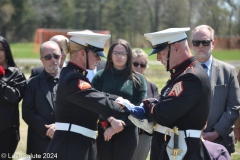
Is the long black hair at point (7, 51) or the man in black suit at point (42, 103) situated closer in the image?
the man in black suit at point (42, 103)

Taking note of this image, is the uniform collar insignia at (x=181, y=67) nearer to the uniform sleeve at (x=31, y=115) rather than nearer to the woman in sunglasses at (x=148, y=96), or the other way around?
the uniform sleeve at (x=31, y=115)

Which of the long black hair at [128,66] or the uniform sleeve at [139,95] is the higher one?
the long black hair at [128,66]

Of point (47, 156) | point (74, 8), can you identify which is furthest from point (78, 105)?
point (74, 8)

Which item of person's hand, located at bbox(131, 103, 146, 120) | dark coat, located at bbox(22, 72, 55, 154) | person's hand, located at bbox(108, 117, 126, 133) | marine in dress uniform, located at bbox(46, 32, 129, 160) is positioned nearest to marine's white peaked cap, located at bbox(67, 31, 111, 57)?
marine in dress uniform, located at bbox(46, 32, 129, 160)

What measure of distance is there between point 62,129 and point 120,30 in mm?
52304

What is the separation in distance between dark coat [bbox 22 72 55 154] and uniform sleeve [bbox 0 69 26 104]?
3.8 inches

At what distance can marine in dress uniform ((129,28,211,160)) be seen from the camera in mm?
3828

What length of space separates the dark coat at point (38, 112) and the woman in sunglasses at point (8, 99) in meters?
0.15

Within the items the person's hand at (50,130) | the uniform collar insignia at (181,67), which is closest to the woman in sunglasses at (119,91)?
the person's hand at (50,130)

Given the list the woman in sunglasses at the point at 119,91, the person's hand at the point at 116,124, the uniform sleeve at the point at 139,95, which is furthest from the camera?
the uniform sleeve at the point at 139,95

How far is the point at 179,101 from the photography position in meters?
3.81

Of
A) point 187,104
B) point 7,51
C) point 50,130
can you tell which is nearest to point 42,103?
point 50,130

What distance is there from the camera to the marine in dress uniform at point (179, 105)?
12.6ft

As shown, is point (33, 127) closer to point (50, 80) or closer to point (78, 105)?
point (50, 80)
